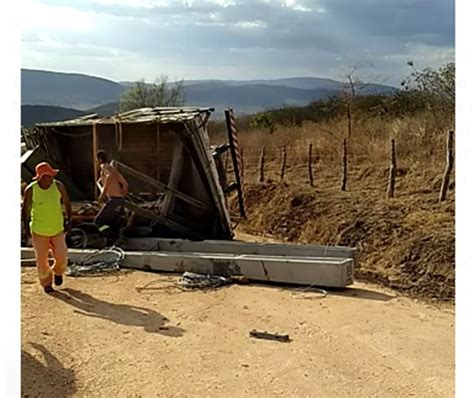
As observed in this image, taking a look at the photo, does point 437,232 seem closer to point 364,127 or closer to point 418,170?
point 418,170

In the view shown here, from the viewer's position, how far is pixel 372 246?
469 inches

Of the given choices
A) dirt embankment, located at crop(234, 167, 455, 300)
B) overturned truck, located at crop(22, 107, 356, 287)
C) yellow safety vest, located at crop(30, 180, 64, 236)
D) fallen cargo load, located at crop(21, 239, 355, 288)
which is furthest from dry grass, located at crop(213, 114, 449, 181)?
yellow safety vest, located at crop(30, 180, 64, 236)

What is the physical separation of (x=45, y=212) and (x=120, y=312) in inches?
66.1

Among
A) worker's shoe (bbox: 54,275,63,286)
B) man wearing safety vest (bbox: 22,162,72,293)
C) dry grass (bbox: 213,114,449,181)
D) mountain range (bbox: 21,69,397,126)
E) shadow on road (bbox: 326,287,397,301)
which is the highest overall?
mountain range (bbox: 21,69,397,126)

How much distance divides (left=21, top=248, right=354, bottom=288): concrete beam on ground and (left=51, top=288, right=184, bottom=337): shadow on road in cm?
178

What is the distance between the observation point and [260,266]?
30.2 feet

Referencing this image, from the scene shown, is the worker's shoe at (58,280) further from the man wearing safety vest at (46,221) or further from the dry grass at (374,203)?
the dry grass at (374,203)

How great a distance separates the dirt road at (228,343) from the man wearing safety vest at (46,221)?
0.36 metres

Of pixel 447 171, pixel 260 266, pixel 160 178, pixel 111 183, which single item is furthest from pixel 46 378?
pixel 447 171

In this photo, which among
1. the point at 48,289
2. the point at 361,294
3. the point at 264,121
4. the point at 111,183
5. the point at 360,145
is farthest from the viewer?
the point at 264,121

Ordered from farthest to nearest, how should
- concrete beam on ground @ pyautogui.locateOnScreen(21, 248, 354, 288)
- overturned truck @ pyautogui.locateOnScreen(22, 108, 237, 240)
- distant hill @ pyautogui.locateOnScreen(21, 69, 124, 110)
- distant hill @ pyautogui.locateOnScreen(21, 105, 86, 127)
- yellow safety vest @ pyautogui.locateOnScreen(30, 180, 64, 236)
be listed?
distant hill @ pyautogui.locateOnScreen(21, 69, 124, 110) < distant hill @ pyautogui.locateOnScreen(21, 105, 86, 127) < overturned truck @ pyautogui.locateOnScreen(22, 108, 237, 240) < concrete beam on ground @ pyautogui.locateOnScreen(21, 248, 354, 288) < yellow safety vest @ pyautogui.locateOnScreen(30, 180, 64, 236)

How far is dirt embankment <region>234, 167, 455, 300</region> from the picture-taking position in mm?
9977

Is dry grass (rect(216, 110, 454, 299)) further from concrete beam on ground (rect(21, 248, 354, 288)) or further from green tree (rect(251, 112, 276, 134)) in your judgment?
green tree (rect(251, 112, 276, 134))

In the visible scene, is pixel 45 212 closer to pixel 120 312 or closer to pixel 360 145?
pixel 120 312
